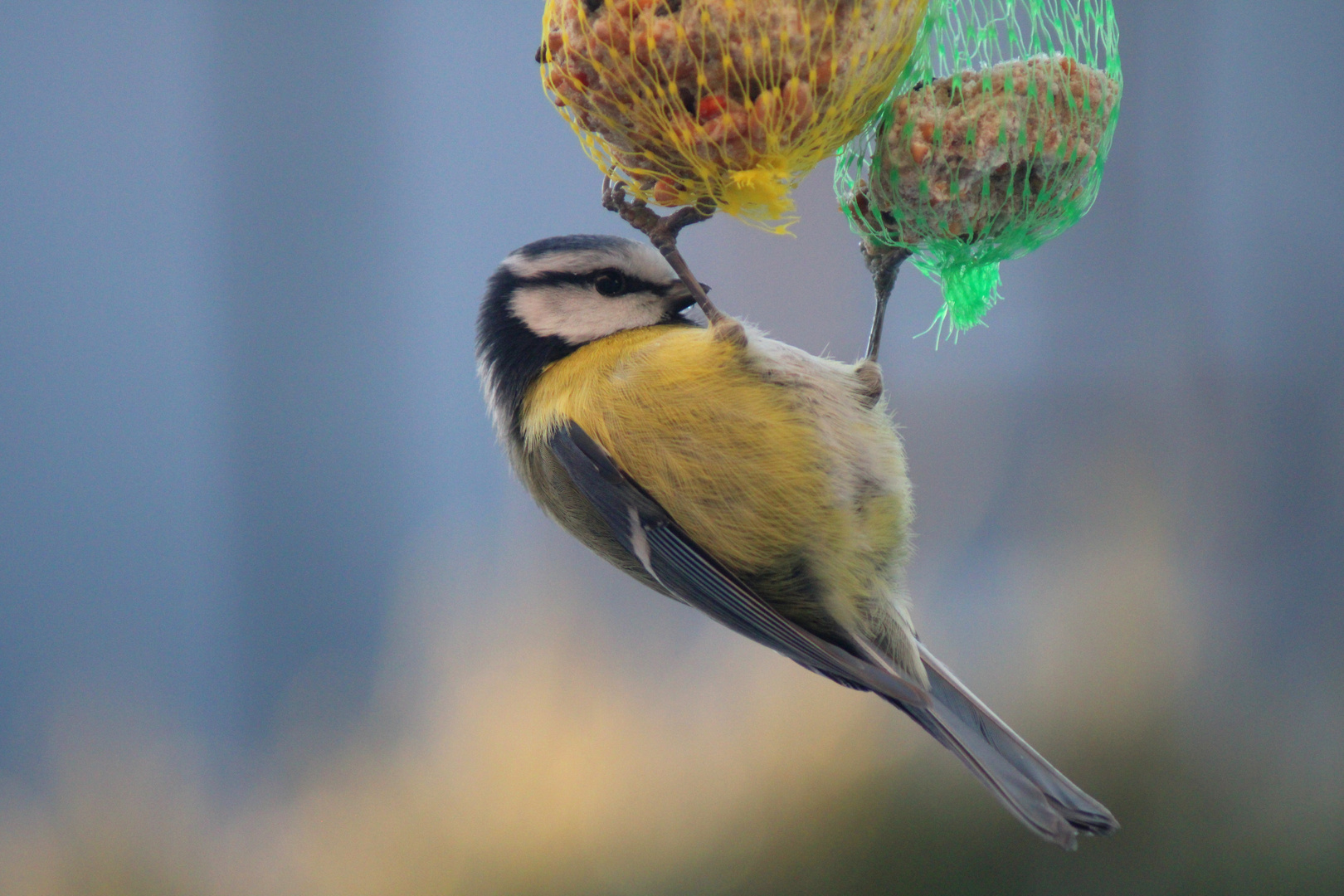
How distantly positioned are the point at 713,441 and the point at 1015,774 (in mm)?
489

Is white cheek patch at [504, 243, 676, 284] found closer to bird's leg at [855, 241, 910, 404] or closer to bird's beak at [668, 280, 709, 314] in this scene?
bird's beak at [668, 280, 709, 314]

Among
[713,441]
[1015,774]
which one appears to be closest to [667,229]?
[713,441]

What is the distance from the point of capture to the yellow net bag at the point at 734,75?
2.97 ft

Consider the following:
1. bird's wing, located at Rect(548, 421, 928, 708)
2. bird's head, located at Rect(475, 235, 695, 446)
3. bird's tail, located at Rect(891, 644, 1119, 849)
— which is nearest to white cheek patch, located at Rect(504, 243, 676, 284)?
bird's head, located at Rect(475, 235, 695, 446)

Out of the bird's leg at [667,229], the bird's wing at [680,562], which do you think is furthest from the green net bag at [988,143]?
the bird's wing at [680,562]

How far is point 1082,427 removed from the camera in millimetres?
2799

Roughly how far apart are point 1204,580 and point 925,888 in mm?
1132

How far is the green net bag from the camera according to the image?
990 mm

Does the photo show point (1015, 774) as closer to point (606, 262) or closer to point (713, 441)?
point (713, 441)

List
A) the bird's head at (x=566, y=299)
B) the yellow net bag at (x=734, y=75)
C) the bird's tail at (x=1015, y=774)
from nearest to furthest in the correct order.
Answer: the yellow net bag at (x=734, y=75)
the bird's tail at (x=1015, y=774)
the bird's head at (x=566, y=299)

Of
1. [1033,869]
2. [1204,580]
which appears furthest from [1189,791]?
[1204,580]

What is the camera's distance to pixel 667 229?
114 cm

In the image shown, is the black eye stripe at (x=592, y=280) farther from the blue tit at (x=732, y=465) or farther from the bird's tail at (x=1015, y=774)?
the bird's tail at (x=1015, y=774)

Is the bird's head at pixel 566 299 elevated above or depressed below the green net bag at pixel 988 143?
below
